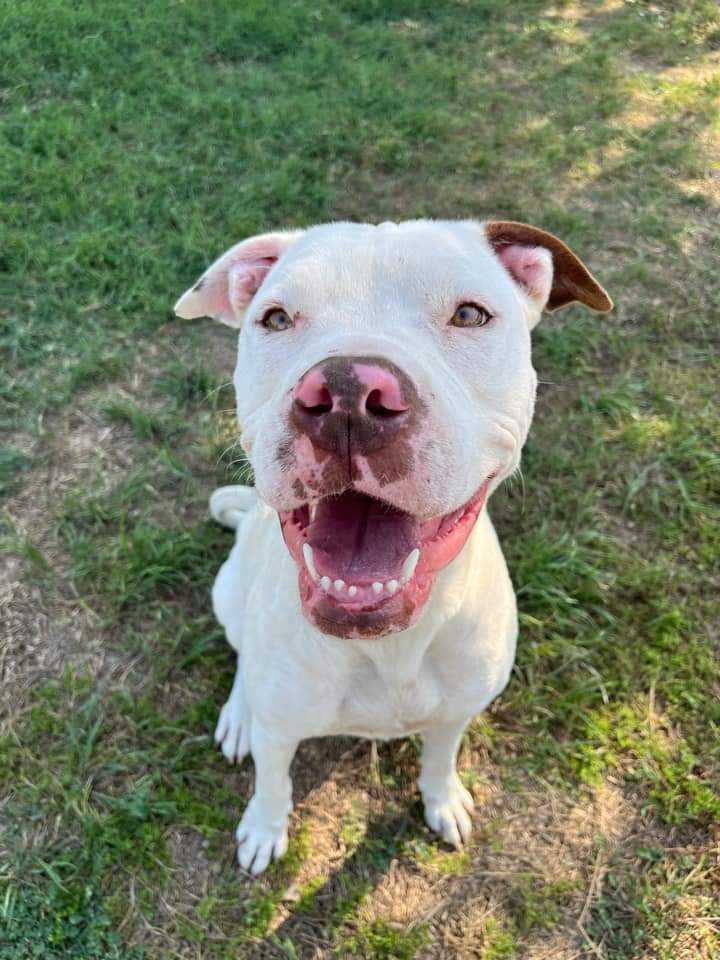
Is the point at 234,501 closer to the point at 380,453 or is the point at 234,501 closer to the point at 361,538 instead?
the point at 361,538

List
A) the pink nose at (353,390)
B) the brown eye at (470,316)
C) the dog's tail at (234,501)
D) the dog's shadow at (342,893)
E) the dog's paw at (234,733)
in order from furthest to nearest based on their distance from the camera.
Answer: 1. the dog's tail at (234,501)
2. the dog's paw at (234,733)
3. the dog's shadow at (342,893)
4. the brown eye at (470,316)
5. the pink nose at (353,390)

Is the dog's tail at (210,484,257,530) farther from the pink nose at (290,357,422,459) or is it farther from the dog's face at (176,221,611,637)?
the pink nose at (290,357,422,459)

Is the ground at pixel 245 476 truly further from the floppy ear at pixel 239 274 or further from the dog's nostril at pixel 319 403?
the dog's nostril at pixel 319 403

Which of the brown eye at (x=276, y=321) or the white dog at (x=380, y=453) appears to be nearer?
the white dog at (x=380, y=453)

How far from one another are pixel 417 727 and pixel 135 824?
1310 mm

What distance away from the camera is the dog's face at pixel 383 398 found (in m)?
1.55

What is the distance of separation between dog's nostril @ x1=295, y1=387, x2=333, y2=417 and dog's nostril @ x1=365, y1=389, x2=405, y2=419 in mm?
76

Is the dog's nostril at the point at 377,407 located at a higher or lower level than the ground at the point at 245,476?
higher

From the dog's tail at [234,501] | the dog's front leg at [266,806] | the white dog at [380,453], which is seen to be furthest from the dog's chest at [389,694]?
the dog's tail at [234,501]

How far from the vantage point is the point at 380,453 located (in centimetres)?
154

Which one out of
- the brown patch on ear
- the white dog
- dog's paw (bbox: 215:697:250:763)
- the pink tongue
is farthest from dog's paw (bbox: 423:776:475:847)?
the brown patch on ear

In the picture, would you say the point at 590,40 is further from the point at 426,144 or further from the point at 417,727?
the point at 417,727

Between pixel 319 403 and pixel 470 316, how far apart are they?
1.90ft

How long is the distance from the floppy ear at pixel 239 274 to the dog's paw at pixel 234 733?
163cm
